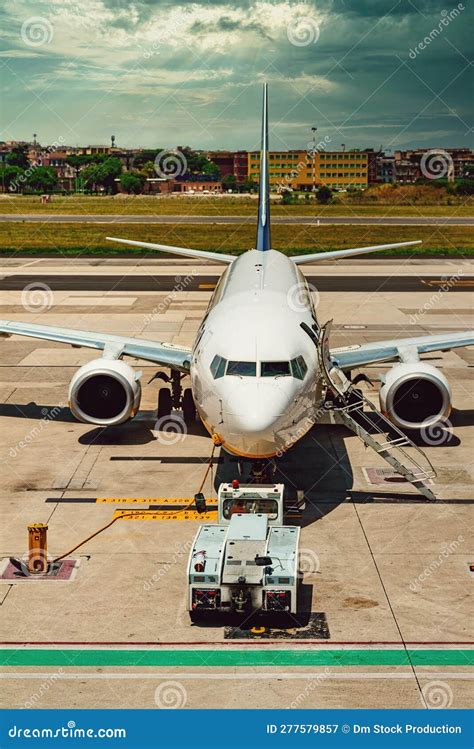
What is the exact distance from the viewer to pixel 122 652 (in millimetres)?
17078

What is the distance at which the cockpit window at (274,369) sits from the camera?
72.4 feet

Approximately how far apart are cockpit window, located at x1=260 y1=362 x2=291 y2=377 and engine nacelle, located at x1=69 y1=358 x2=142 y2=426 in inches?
309

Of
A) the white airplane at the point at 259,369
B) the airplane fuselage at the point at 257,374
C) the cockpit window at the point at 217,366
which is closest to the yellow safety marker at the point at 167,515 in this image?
the white airplane at the point at 259,369

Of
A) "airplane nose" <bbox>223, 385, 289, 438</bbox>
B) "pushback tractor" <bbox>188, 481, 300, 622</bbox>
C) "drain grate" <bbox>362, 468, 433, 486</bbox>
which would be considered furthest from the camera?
"drain grate" <bbox>362, 468, 433, 486</bbox>

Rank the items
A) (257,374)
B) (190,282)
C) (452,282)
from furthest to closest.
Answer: (190,282), (452,282), (257,374)

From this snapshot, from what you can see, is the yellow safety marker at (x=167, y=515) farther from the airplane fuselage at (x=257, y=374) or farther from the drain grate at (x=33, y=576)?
the drain grate at (x=33, y=576)

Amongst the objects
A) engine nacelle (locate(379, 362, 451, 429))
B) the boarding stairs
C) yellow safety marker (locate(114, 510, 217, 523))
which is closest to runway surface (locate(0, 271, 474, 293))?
engine nacelle (locate(379, 362, 451, 429))

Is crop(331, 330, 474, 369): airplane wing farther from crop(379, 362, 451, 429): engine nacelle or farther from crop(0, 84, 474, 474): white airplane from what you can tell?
crop(379, 362, 451, 429): engine nacelle

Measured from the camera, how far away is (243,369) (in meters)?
22.2

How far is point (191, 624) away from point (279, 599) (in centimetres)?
164

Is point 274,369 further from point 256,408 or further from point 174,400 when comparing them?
point 174,400

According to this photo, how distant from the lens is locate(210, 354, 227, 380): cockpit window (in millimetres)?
22406

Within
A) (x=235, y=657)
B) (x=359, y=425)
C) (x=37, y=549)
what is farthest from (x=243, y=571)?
(x=359, y=425)

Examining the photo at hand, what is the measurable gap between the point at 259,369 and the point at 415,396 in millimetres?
8878
